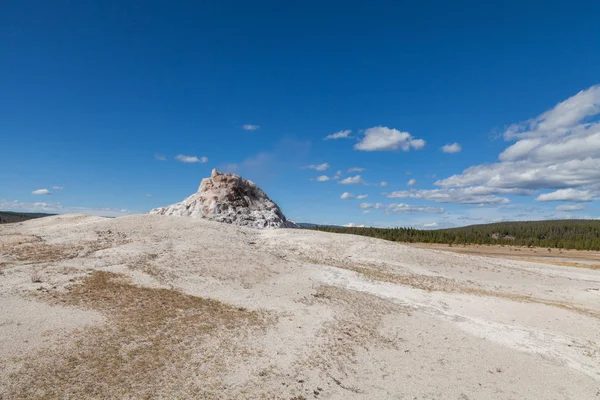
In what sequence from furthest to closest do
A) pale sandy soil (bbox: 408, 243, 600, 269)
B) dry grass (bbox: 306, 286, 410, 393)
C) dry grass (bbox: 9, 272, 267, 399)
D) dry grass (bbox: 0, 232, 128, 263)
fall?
pale sandy soil (bbox: 408, 243, 600, 269) < dry grass (bbox: 0, 232, 128, 263) < dry grass (bbox: 306, 286, 410, 393) < dry grass (bbox: 9, 272, 267, 399)

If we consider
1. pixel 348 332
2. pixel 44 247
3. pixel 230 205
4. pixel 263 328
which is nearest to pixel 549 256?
pixel 230 205

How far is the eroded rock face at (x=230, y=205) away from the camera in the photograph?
4338 cm

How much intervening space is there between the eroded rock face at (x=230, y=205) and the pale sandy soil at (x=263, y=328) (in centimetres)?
1625

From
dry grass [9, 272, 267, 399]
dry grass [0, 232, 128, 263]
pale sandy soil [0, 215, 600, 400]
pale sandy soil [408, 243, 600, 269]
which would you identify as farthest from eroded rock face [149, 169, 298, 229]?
pale sandy soil [408, 243, 600, 269]

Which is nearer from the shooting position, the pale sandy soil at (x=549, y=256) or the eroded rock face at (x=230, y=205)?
the eroded rock face at (x=230, y=205)

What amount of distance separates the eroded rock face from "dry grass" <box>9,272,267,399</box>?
27.2m

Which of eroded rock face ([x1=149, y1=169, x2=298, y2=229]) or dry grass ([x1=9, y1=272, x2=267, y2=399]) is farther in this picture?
eroded rock face ([x1=149, y1=169, x2=298, y2=229])

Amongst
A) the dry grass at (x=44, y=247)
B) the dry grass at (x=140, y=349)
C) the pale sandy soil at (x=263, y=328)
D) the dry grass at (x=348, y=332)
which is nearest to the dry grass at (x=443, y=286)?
the pale sandy soil at (x=263, y=328)

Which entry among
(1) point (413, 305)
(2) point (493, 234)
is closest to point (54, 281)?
(1) point (413, 305)

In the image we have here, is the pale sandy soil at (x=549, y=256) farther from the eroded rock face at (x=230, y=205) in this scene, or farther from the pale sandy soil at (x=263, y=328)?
the eroded rock face at (x=230, y=205)

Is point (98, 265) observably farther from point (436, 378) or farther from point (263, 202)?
point (263, 202)

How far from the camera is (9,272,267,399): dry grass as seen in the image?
324 inches

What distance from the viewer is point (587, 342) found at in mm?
14625

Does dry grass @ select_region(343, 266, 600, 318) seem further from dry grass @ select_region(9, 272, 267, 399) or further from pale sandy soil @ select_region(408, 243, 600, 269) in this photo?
pale sandy soil @ select_region(408, 243, 600, 269)
